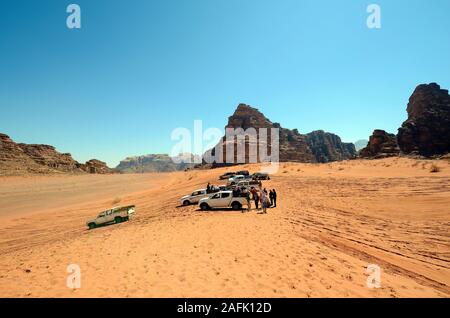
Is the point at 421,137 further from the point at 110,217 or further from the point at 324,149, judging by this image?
the point at 324,149

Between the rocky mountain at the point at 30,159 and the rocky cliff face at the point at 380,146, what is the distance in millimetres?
121903

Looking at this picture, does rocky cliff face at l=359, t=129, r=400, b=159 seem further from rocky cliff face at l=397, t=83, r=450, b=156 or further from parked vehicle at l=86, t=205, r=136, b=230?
parked vehicle at l=86, t=205, r=136, b=230

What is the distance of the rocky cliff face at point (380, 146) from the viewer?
81750 millimetres

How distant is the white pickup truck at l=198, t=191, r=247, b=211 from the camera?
2214 cm

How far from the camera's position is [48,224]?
81.3 ft

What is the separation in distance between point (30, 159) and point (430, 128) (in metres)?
163

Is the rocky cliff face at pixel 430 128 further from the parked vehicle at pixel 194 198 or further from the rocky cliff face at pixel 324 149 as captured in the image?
the rocky cliff face at pixel 324 149

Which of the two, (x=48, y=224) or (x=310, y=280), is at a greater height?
(x=310, y=280)

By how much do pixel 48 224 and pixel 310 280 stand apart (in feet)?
83.9

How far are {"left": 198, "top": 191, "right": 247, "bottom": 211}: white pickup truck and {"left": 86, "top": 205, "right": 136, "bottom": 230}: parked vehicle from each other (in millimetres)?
6500

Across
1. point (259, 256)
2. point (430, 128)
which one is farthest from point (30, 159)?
point (430, 128)
